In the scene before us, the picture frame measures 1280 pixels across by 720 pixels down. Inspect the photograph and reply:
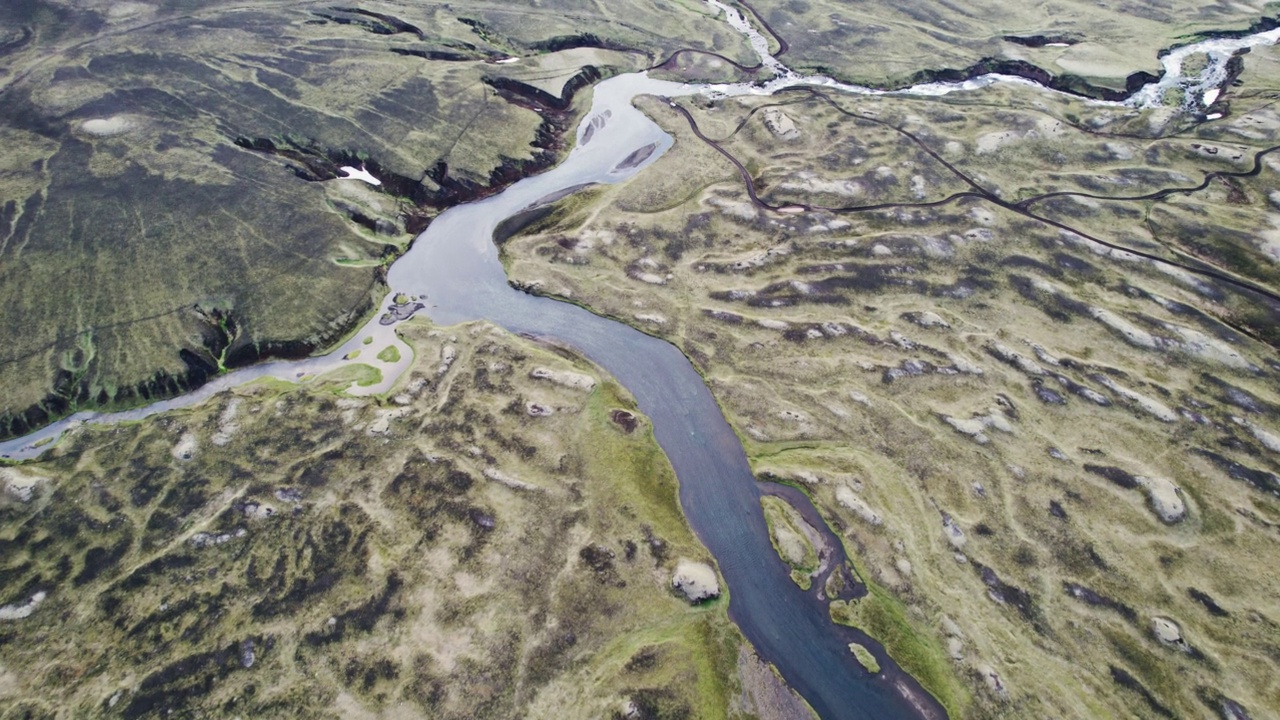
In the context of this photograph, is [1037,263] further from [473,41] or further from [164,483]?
A: [473,41]

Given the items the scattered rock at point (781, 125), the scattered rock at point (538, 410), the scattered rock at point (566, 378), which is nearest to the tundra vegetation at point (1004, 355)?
the scattered rock at point (781, 125)

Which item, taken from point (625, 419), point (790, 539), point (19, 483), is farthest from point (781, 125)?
point (19, 483)

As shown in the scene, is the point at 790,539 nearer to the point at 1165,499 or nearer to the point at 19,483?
the point at 1165,499

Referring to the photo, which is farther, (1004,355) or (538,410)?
(1004,355)

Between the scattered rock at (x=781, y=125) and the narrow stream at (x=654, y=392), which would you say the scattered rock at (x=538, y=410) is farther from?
the scattered rock at (x=781, y=125)

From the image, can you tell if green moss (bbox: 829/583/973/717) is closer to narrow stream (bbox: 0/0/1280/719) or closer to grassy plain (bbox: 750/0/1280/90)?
narrow stream (bbox: 0/0/1280/719)

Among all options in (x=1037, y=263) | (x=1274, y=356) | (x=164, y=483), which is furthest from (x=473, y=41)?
(x=1274, y=356)
